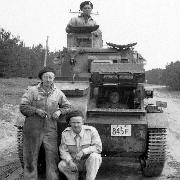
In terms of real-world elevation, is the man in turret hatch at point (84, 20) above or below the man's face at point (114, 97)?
above

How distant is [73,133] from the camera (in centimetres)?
559

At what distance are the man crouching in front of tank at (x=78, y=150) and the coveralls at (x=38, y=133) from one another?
307 millimetres

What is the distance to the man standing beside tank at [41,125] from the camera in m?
5.71

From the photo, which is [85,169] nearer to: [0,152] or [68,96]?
[68,96]

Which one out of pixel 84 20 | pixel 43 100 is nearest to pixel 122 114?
pixel 43 100

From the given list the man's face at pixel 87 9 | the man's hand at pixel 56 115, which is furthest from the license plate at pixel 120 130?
the man's face at pixel 87 9

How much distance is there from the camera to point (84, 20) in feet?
39.4

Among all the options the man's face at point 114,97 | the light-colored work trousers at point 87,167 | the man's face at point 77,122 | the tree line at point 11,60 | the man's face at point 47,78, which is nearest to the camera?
the light-colored work trousers at point 87,167

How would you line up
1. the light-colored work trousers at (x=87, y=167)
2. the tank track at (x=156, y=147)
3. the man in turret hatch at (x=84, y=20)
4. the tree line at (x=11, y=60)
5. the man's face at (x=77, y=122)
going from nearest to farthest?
the light-colored work trousers at (x=87, y=167) → the man's face at (x=77, y=122) → the tank track at (x=156, y=147) → the man in turret hatch at (x=84, y=20) → the tree line at (x=11, y=60)

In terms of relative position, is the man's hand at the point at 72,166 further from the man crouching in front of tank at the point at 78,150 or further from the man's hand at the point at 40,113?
the man's hand at the point at 40,113

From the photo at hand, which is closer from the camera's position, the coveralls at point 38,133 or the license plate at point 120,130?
the coveralls at point 38,133

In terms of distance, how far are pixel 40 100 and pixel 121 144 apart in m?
1.54

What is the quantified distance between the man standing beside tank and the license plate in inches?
35.9

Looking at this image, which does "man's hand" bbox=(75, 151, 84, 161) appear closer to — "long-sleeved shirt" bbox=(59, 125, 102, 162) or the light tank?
"long-sleeved shirt" bbox=(59, 125, 102, 162)
